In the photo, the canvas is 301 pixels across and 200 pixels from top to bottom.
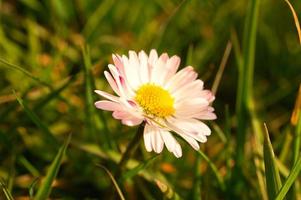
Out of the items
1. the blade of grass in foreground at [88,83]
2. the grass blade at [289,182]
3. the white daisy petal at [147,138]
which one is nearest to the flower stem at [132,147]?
Answer: the white daisy petal at [147,138]

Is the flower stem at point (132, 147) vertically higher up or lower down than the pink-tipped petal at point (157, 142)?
higher up

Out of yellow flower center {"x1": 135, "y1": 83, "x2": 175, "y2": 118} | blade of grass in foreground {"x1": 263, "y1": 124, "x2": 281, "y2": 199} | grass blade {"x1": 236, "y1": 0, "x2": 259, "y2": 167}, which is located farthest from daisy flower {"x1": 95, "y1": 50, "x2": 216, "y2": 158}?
grass blade {"x1": 236, "y1": 0, "x2": 259, "y2": 167}

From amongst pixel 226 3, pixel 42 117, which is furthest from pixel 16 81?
pixel 226 3

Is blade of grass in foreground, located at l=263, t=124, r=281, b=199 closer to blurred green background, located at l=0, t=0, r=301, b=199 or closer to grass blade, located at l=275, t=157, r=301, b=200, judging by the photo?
grass blade, located at l=275, t=157, r=301, b=200

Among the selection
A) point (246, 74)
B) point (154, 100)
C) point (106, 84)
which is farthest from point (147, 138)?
point (106, 84)

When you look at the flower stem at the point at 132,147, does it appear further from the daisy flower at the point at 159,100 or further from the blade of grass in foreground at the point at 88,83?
the blade of grass in foreground at the point at 88,83

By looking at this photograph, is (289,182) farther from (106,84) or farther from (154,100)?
(106,84)

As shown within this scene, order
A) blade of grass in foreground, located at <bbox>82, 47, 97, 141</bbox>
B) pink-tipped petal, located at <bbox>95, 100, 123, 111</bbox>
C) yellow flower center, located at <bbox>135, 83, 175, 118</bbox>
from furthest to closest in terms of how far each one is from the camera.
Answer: blade of grass in foreground, located at <bbox>82, 47, 97, 141</bbox>, yellow flower center, located at <bbox>135, 83, 175, 118</bbox>, pink-tipped petal, located at <bbox>95, 100, 123, 111</bbox>
